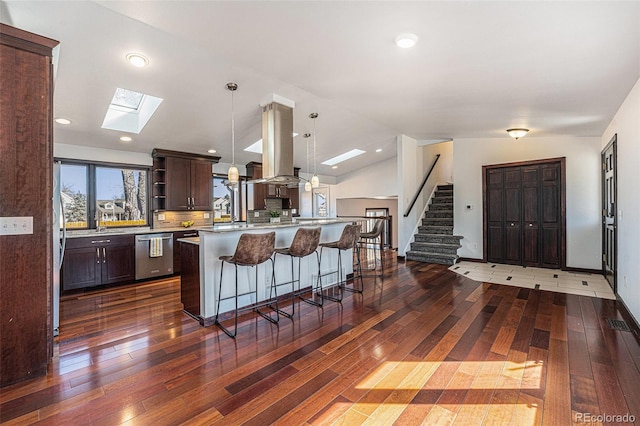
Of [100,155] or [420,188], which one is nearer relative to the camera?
[100,155]

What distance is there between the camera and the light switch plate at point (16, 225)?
6.54 ft

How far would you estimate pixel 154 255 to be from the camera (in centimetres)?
499

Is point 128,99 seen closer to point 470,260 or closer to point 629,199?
point 629,199

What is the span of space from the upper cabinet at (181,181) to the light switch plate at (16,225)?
3580mm

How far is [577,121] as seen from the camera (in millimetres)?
4379

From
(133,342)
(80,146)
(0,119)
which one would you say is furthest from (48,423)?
(80,146)

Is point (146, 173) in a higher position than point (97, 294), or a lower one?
higher

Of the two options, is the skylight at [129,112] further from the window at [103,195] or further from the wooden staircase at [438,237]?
the wooden staircase at [438,237]

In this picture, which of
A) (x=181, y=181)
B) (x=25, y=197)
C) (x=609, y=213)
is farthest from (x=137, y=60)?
(x=609, y=213)

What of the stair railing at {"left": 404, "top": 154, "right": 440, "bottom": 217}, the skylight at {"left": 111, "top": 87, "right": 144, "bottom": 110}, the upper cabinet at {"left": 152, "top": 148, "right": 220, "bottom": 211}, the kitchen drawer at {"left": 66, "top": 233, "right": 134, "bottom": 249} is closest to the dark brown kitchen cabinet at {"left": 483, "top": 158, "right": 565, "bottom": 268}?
the stair railing at {"left": 404, "top": 154, "right": 440, "bottom": 217}

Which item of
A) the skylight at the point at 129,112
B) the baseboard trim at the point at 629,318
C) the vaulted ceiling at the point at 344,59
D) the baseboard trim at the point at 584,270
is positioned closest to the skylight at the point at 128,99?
the skylight at the point at 129,112

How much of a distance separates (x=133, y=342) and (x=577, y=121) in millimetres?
6370

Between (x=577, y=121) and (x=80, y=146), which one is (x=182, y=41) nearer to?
(x=80, y=146)

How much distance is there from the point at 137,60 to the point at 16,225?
77.3 inches
